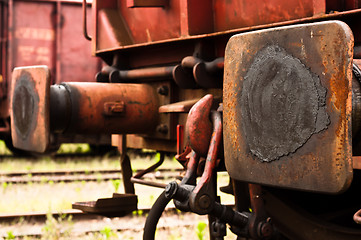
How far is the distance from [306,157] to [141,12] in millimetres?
2216

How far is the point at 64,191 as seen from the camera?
684 cm

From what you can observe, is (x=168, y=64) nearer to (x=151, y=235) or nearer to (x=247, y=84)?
(x=151, y=235)

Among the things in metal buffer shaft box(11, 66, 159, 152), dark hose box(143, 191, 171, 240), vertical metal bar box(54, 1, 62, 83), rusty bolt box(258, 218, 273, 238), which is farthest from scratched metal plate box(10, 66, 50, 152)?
vertical metal bar box(54, 1, 62, 83)

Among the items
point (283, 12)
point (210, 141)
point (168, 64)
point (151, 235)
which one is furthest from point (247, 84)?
point (168, 64)

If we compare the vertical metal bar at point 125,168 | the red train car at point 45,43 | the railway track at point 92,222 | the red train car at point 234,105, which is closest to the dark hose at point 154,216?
the red train car at point 234,105

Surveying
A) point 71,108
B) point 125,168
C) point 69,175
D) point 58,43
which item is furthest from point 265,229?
point 58,43

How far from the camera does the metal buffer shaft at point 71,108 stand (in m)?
3.20

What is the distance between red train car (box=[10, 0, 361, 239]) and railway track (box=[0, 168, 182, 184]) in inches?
151

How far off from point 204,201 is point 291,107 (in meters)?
0.62

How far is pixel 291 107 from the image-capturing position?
1930 mm

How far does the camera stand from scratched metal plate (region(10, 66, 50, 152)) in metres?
3.15

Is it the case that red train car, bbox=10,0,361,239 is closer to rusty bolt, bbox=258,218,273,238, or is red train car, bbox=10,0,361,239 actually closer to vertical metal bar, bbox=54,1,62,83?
rusty bolt, bbox=258,218,273,238

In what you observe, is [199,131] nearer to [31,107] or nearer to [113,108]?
[113,108]

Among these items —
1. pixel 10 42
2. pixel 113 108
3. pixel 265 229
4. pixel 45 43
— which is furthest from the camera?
pixel 45 43
